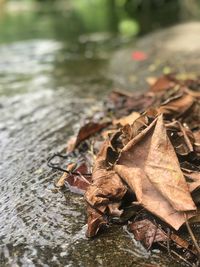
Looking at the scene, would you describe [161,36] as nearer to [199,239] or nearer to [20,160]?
[20,160]

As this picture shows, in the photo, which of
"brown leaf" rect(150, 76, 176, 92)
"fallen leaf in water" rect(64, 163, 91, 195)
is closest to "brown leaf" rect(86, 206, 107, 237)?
"fallen leaf in water" rect(64, 163, 91, 195)

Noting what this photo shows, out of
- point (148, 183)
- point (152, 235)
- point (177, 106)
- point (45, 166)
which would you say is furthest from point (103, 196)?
point (177, 106)

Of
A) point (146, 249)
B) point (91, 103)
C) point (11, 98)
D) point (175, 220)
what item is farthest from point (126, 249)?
point (11, 98)

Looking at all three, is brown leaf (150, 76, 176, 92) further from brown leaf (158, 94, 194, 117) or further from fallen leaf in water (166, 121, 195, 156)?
fallen leaf in water (166, 121, 195, 156)

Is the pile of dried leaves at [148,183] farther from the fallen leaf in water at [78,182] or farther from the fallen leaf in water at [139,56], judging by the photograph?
the fallen leaf in water at [139,56]

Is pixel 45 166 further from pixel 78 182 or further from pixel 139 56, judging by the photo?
pixel 139 56
